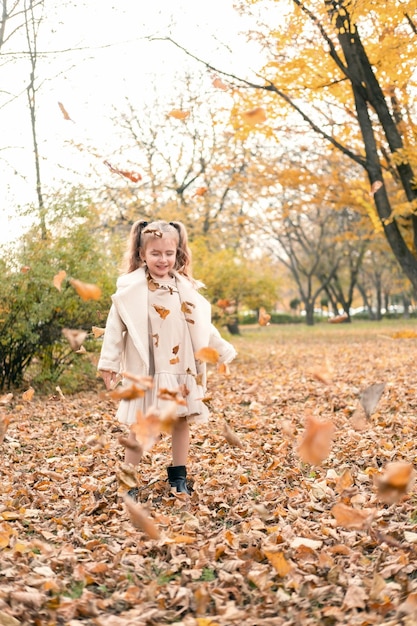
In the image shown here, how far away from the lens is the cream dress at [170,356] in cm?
400

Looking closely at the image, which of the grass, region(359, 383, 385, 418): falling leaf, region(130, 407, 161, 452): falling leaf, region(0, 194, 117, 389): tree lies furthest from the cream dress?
the grass

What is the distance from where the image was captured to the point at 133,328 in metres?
4.00

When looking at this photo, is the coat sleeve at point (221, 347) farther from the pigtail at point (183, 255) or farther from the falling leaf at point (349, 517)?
the falling leaf at point (349, 517)

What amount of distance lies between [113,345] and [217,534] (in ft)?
3.89

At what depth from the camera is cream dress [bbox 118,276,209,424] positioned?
13.1 ft

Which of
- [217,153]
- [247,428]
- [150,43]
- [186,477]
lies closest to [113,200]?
[217,153]

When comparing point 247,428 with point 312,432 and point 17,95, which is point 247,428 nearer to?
point 312,432

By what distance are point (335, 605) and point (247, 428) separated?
3.77 meters

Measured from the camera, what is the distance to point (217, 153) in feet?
75.4

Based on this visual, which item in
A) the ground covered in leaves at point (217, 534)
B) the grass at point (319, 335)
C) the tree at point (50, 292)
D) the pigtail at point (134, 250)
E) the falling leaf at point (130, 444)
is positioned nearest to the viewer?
the ground covered in leaves at point (217, 534)

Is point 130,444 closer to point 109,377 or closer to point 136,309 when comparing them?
point 109,377

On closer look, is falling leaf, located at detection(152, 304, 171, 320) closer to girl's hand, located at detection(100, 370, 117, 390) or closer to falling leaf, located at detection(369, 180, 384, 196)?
girl's hand, located at detection(100, 370, 117, 390)

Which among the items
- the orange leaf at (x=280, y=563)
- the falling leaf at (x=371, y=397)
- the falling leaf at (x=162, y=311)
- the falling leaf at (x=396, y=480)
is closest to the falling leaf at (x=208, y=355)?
the falling leaf at (x=162, y=311)

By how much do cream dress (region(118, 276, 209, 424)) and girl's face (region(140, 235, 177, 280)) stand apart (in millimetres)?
71
